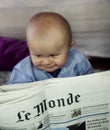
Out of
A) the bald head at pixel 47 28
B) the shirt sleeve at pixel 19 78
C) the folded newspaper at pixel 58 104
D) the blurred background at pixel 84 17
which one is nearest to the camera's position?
the folded newspaper at pixel 58 104

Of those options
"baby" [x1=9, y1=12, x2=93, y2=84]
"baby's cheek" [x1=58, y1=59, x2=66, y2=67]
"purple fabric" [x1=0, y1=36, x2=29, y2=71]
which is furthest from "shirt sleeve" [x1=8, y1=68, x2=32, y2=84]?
"purple fabric" [x1=0, y1=36, x2=29, y2=71]

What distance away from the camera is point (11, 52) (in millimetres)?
1318

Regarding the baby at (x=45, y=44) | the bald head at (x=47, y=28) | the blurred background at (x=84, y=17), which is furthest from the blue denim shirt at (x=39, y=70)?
the blurred background at (x=84, y=17)

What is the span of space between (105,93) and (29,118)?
20 centimetres

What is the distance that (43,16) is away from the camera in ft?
2.73

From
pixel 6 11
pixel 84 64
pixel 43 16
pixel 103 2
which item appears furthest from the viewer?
pixel 6 11

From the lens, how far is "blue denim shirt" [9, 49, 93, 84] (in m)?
0.93

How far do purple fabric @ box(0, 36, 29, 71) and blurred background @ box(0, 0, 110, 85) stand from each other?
11cm

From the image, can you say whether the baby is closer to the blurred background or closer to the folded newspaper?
the folded newspaper

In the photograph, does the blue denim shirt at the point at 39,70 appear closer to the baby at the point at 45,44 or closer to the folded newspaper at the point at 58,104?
the baby at the point at 45,44

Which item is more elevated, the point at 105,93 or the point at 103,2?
the point at 103,2

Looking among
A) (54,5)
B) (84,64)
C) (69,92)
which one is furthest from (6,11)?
(69,92)

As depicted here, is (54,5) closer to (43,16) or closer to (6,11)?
(6,11)

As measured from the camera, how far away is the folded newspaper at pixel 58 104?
70 cm
